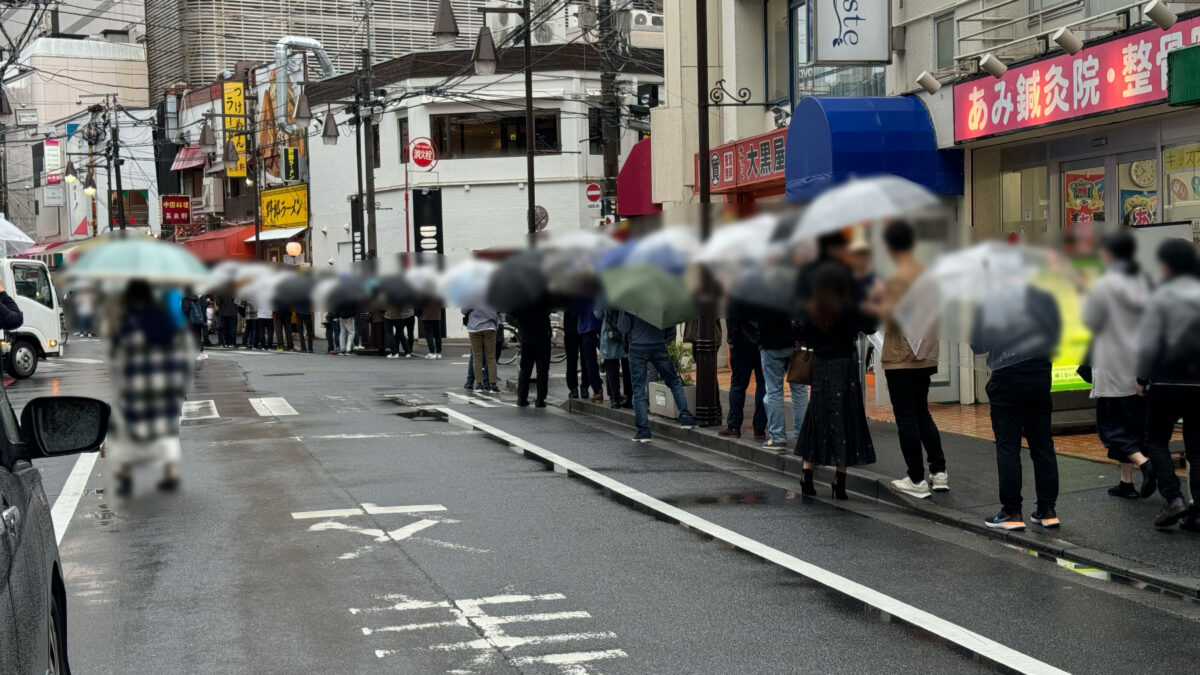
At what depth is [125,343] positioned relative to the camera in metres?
0.78

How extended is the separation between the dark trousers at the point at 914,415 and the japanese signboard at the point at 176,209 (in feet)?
28.0

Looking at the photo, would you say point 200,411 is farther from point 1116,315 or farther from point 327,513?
point 1116,315

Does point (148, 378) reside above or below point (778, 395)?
above

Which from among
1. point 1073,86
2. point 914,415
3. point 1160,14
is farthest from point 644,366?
point 1160,14

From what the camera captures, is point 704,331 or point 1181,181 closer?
point 1181,181

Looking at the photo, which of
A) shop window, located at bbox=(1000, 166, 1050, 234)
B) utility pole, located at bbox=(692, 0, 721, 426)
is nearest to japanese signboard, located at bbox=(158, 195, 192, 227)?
utility pole, located at bbox=(692, 0, 721, 426)

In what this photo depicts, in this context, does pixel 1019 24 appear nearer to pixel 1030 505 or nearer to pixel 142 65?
pixel 1030 505

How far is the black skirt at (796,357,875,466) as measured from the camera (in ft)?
36.5

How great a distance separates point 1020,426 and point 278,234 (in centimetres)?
868

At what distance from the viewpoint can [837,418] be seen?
1120cm

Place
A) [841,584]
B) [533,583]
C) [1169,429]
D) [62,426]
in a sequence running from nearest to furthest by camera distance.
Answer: [62,426], [841,584], [533,583], [1169,429]

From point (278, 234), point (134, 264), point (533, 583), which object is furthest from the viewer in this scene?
point (533, 583)

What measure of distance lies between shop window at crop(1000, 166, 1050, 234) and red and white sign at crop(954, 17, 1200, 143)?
1591mm

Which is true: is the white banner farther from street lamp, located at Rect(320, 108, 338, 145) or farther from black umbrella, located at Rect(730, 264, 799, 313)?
black umbrella, located at Rect(730, 264, 799, 313)
